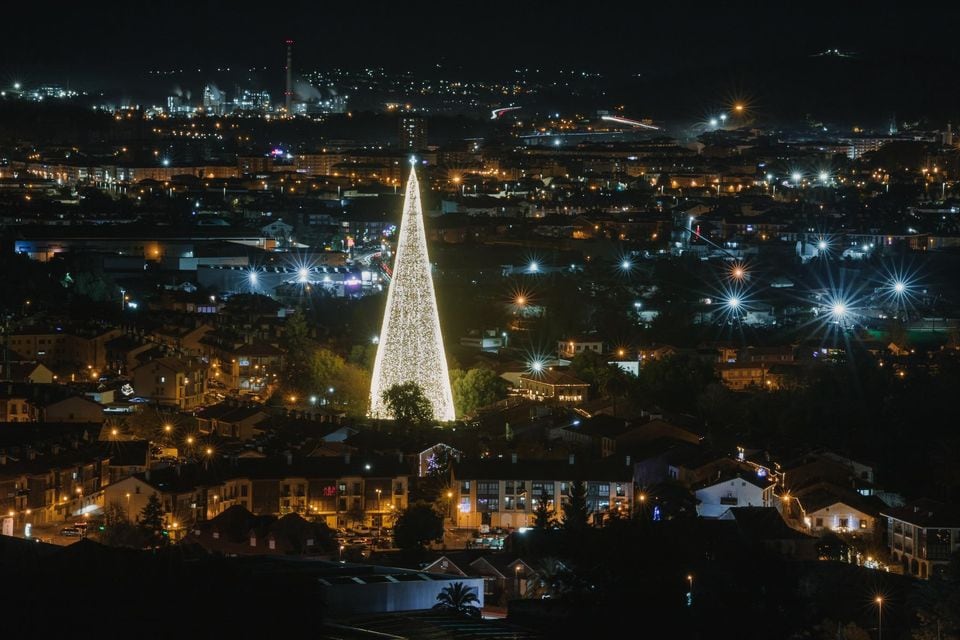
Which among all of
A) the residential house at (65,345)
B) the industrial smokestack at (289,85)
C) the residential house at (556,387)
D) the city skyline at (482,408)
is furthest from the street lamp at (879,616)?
the industrial smokestack at (289,85)

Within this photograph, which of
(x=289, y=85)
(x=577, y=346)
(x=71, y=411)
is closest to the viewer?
(x=71, y=411)

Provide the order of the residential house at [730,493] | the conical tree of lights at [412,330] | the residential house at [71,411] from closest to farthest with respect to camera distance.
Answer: the residential house at [730,493] < the conical tree of lights at [412,330] < the residential house at [71,411]

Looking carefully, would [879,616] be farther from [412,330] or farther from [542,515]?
[412,330]

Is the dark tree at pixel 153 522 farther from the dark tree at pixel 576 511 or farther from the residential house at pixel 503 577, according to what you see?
the dark tree at pixel 576 511

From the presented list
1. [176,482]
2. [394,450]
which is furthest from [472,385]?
[176,482]

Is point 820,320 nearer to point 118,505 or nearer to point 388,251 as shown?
point 388,251

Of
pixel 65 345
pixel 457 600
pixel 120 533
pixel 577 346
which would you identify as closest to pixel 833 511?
pixel 120 533
